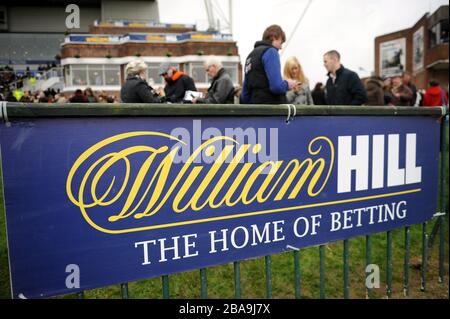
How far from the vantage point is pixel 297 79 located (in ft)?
14.5

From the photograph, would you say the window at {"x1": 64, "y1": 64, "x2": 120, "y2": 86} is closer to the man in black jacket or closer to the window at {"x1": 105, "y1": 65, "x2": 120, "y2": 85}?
the window at {"x1": 105, "y1": 65, "x2": 120, "y2": 85}

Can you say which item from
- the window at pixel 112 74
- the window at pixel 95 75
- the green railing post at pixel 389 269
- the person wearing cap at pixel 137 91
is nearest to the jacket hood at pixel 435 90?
the green railing post at pixel 389 269

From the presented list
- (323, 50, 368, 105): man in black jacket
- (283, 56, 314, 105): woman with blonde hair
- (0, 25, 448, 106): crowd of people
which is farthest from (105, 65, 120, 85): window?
(323, 50, 368, 105): man in black jacket

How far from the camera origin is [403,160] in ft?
9.51

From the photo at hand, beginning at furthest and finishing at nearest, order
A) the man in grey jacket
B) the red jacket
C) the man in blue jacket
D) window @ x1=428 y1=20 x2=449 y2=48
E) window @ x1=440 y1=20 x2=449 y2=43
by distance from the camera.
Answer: window @ x1=428 y1=20 x2=449 y2=48
window @ x1=440 y1=20 x2=449 y2=43
the red jacket
the man in grey jacket
the man in blue jacket

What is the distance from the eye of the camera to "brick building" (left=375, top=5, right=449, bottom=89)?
106 feet

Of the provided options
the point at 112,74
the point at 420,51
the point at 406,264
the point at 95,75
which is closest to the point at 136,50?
the point at 112,74

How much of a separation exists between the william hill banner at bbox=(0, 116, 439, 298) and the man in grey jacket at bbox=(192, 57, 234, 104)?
7.86 feet

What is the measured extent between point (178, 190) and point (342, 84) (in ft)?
9.92

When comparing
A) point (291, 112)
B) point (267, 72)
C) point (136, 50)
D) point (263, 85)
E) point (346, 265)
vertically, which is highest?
point (136, 50)

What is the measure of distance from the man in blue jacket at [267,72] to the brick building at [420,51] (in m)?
23.9

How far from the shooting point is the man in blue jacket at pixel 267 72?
3.53 m

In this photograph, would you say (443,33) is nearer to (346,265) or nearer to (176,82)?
(176,82)
